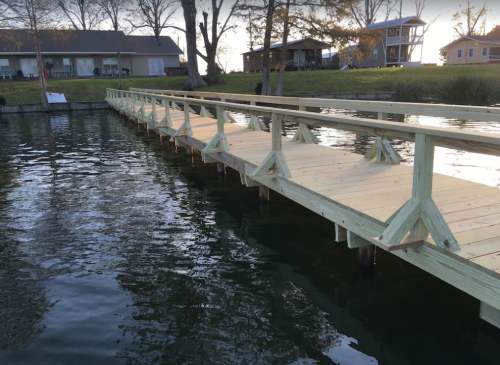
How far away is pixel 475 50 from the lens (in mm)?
51688

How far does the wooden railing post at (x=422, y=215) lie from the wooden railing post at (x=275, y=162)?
7.81 feet

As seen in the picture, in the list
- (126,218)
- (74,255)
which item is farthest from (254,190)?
(74,255)

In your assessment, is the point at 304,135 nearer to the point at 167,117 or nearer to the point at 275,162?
the point at 275,162

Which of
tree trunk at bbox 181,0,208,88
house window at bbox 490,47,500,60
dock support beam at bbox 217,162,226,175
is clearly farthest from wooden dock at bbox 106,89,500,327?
house window at bbox 490,47,500,60

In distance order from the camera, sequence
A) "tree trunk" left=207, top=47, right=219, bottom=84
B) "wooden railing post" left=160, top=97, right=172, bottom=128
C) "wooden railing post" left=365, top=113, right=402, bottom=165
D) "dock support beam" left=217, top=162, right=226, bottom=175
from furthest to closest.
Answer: "tree trunk" left=207, top=47, right=219, bottom=84 → "wooden railing post" left=160, top=97, right=172, bottom=128 → "dock support beam" left=217, top=162, right=226, bottom=175 → "wooden railing post" left=365, top=113, right=402, bottom=165

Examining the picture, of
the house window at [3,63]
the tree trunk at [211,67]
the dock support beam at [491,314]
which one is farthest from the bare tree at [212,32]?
the dock support beam at [491,314]

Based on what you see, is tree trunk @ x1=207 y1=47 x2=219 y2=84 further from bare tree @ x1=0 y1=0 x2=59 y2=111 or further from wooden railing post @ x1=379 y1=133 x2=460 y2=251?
wooden railing post @ x1=379 y1=133 x2=460 y2=251

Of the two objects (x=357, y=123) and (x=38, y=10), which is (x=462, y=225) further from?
(x=38, y=10)

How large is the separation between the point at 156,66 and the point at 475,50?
38611 mm

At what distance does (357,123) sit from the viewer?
12.5ft

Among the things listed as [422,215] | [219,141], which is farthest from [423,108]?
[219,141]

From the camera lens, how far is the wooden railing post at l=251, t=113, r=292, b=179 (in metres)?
5.45

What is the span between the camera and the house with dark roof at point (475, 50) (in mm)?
50422

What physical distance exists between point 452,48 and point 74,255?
198ft
